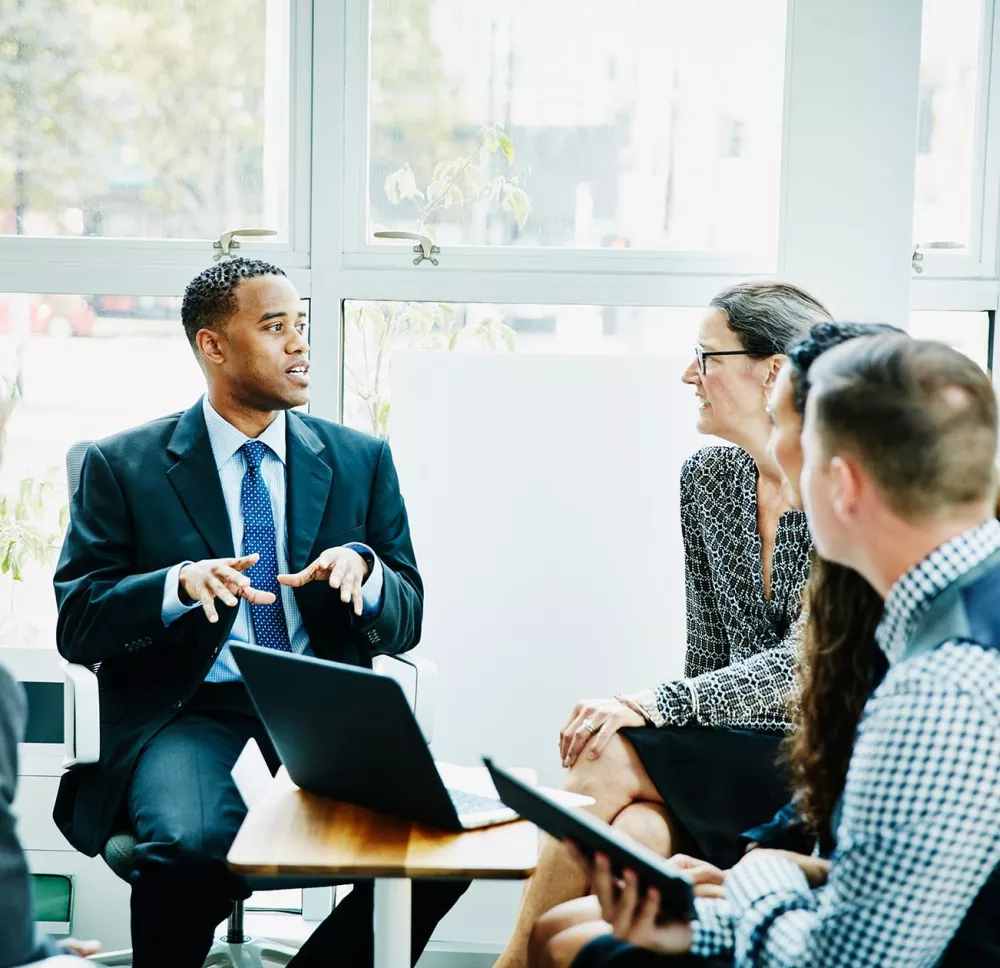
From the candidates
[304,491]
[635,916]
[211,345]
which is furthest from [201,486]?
[635,916]

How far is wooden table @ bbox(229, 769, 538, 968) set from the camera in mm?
1442

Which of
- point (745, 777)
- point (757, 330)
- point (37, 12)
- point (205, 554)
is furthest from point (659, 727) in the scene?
point (37, 12)

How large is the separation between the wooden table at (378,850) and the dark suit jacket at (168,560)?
0.76 m

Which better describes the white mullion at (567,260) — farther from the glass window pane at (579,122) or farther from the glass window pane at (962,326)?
the glass window pane at (962,326)

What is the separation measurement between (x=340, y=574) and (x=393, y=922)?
2.72ft

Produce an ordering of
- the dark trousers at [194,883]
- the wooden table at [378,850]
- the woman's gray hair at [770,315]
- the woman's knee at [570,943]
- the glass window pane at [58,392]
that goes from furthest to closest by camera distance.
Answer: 1. the glass window pane at [58,392]
2. the woman's gray hair at [770,315]
3. the dark trousers at [194,883]
4. the woman's knee at [570,943]
5. the wooden table at [378,850]

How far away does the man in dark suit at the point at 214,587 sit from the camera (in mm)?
2154

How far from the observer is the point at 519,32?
3.22 metres

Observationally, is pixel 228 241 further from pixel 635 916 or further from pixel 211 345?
pixel 635 916

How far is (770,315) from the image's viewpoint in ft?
8.13

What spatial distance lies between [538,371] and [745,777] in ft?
3.94

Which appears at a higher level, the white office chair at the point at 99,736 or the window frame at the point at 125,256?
the window frame at the point at 125,256

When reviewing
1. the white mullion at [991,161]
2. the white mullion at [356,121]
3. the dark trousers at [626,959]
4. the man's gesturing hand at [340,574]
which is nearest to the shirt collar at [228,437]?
the man's gesturing hand at [340,574]

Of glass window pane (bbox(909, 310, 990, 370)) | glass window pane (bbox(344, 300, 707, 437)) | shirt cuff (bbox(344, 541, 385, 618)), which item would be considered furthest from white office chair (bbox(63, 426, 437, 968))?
glass window pane (bbox(909, 310, 990, 370))
